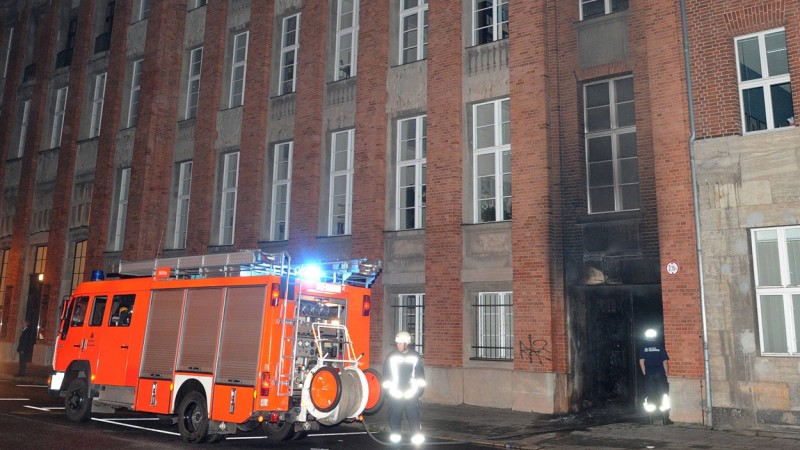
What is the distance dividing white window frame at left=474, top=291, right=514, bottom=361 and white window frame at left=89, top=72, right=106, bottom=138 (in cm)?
1954

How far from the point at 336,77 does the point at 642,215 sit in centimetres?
1032

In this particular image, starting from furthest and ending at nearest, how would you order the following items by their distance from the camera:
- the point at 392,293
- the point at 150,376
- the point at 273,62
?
the point at 273,62, the point at 392,293, the point at 150,376

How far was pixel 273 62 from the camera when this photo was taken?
2123 centimetres

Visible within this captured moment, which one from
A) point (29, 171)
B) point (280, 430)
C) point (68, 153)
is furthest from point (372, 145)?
point (29, 171)

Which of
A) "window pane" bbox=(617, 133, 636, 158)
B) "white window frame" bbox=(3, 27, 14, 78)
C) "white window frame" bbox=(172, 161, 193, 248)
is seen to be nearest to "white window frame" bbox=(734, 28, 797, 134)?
"window pane" bbox=(617, 133, 636, 158)

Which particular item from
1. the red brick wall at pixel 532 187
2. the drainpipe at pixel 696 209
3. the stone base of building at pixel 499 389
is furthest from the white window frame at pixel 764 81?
the stone base of building at pixel 499 389

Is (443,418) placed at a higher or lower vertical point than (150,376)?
lower

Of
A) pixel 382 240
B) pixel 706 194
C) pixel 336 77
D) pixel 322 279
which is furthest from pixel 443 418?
pixel 336 77

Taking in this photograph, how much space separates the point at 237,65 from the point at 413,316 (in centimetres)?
1147

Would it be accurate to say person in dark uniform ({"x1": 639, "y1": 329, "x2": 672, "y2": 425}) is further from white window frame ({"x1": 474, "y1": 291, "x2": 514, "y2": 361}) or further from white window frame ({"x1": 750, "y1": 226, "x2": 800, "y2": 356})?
white window frame ({"x1": 474, "y1": 291, "x2": 514, "y2": 361})

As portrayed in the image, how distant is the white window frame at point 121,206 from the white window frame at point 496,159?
14.7 meters

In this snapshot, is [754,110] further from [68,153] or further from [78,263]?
[68,153]

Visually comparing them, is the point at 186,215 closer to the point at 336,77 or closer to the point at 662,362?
the point at 336,77

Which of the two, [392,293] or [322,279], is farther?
[392,293]
